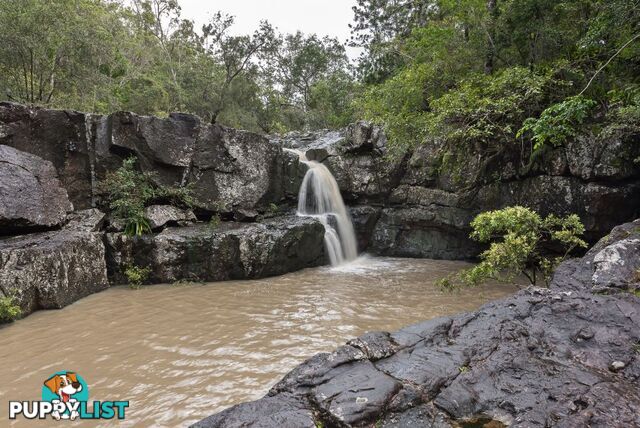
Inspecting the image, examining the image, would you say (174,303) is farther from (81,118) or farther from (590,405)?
(590,405)

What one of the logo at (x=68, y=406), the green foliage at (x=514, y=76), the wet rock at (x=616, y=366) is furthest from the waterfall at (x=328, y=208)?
the wet rock at (x=616, y=366)

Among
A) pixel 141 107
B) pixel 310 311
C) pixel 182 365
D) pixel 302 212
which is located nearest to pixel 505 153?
pixel 302 212

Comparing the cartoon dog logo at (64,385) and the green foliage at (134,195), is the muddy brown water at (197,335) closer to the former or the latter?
the cartoon dog logo at (64,385)

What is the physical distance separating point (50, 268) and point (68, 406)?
3728 millimetres

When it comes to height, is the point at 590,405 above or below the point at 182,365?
above

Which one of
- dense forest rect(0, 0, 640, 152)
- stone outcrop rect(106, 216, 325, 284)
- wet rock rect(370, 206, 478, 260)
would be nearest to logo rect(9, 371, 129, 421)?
stone outcrop rect(106, 216, 325, 284)

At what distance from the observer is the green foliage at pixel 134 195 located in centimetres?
857

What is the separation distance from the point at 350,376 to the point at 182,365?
2754mm

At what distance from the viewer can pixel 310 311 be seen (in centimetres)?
643

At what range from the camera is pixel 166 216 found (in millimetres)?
9047

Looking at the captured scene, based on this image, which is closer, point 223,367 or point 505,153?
point 223,367

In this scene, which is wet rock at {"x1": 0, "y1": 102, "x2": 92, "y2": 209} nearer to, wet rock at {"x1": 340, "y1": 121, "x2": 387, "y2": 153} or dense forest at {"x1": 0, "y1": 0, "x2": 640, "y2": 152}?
dense forest at {"x1": 0, "y1": 0, "x2": 640, "y2": 152}

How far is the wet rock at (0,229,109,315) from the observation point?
5977mm

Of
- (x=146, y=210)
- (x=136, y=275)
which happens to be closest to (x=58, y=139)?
(x=146, y=210)
